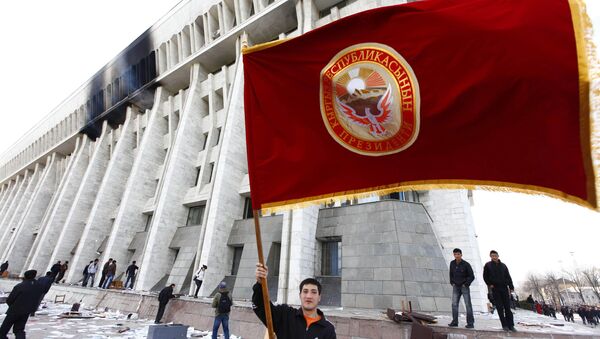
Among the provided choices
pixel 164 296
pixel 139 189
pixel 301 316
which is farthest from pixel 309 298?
pixel 139 189

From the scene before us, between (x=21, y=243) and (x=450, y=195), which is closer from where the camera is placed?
(x=450, y=195)

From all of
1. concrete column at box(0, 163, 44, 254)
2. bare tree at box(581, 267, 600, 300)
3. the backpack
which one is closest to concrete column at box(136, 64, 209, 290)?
the backpack

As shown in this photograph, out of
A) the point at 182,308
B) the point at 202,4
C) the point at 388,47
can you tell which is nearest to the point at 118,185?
the point at 202,4

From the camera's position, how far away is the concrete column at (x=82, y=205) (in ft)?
92.1

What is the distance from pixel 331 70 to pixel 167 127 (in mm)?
29173

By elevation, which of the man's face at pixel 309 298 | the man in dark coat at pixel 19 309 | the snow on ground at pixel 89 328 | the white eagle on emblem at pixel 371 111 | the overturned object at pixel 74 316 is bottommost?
the snow on ground at pixel 89 328

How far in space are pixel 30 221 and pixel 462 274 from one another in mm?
50454

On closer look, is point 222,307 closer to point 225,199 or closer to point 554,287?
point 225,199

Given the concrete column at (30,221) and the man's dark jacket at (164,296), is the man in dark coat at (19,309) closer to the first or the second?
the man's dark jacket at (164,296)

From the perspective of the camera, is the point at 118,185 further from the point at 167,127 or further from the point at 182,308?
the point at 182,308

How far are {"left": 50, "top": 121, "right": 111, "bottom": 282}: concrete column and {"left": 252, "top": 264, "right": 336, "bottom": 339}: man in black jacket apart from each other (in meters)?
28.8

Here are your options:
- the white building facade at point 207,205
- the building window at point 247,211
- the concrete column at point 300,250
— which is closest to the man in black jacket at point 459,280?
the white building facade at point 207,205

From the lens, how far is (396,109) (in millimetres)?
3873

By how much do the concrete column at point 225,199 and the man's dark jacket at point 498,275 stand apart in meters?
11.6
